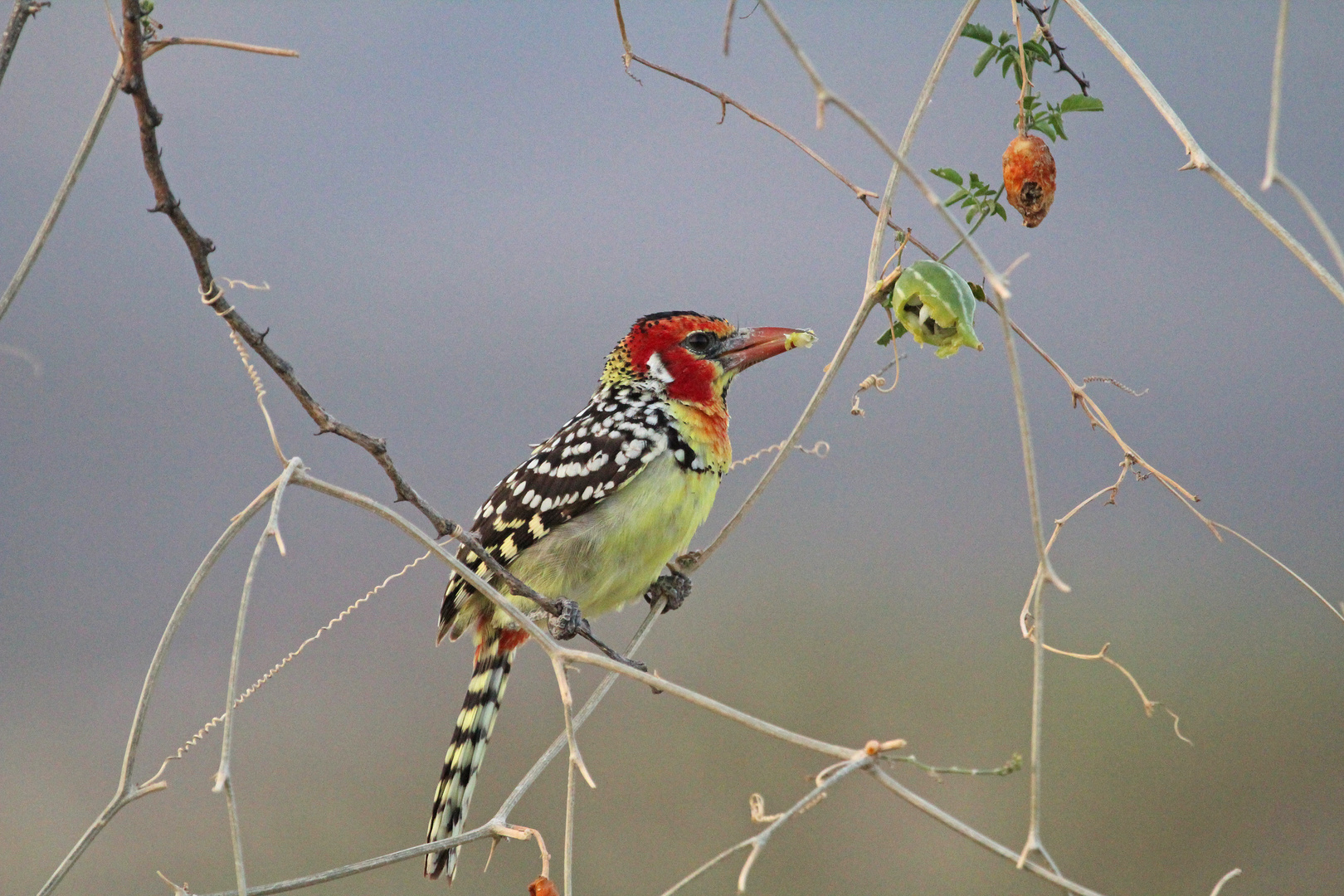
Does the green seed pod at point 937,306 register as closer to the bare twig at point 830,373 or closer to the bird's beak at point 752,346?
the bare twig at point 830,373

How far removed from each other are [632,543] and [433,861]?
0.81m

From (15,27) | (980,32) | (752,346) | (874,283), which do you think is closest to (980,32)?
(980,32)

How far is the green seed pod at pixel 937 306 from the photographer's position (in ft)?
4.71

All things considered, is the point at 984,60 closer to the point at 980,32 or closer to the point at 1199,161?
the point at 980,32

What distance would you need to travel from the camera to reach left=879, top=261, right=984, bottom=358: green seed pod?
56.5 inches

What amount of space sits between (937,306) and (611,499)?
52.0 inches

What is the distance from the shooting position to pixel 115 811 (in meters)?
1.20

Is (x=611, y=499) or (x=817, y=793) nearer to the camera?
(x=817, y=793)

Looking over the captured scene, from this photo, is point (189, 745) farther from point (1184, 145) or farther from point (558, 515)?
point (1184, 145)

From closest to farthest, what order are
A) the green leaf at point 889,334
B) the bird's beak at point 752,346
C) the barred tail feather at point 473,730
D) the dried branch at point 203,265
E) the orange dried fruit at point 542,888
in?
the dried branch at point 203,265 → the orange dried fruit at point 542,888 → the green leaf at point 889,334 → the bird's beak at point 752,346 → the barred tail feather at point 473,730

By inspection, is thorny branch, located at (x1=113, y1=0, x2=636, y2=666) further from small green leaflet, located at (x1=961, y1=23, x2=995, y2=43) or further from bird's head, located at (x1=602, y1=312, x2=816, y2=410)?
bird's head, located at (x1=602, y1=312, x2=816, y2=410)

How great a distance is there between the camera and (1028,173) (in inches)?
64.5

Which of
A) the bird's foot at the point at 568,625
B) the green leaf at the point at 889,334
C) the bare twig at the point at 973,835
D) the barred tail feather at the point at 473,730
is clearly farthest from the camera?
the barred tail feather at the point at 473,730

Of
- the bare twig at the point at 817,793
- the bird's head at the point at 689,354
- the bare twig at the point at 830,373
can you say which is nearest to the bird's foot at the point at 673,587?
the bird's head at the point at 689,354
